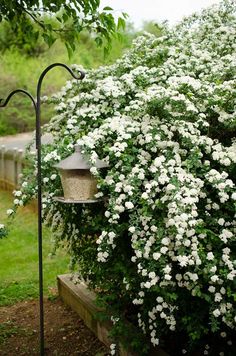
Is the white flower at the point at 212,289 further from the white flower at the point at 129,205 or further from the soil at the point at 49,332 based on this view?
the soil at the point at 49,332

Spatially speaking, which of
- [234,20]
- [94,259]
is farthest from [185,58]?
[94,259]

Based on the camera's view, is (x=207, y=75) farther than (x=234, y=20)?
No

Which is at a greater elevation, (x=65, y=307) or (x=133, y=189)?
(x=133, y=189)

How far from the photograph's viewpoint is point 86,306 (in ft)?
15.7

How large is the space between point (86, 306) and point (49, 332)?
1.38 ft

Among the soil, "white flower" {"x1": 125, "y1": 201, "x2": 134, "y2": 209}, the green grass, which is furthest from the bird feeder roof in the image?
the soil

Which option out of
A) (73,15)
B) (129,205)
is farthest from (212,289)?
(73,15)

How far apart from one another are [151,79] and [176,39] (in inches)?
44.0

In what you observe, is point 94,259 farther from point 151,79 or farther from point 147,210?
point 151,79

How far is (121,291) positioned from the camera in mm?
4027

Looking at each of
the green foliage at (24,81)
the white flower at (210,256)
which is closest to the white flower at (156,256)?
the white flower at (210,256)

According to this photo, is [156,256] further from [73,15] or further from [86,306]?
[73,15]

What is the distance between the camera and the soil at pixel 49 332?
442cm

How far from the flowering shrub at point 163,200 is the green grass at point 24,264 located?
44.6 inches
